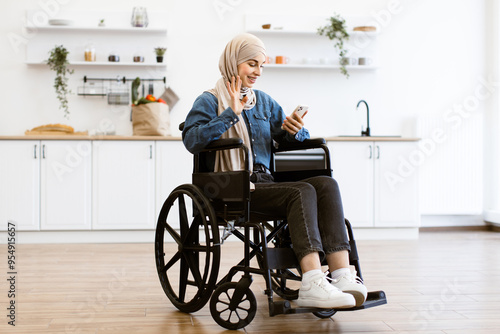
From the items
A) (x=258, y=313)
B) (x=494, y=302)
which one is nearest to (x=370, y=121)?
(x=494, y=302)

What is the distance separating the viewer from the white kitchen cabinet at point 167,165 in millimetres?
4395

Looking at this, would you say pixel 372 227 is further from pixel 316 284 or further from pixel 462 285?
pixel 316 284

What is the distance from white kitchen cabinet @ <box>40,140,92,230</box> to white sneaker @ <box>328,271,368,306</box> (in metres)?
2.93

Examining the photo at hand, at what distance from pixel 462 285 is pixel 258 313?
1096mm

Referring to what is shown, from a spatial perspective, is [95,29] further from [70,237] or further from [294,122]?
[294,122]

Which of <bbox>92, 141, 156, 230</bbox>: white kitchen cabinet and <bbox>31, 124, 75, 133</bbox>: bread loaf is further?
<bbox>31, 124, 75, 133</bbox>: bread loaf

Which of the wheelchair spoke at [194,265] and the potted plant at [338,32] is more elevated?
the potted plant at [338,32]

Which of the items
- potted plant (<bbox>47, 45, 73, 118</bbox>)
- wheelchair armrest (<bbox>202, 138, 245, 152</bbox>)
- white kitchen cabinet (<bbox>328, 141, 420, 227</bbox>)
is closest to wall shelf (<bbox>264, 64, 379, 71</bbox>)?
white kitchen cabinet (<bbox>328, 141, 420, 227</bbox>)

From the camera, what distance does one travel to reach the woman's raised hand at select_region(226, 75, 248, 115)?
205 centimetres

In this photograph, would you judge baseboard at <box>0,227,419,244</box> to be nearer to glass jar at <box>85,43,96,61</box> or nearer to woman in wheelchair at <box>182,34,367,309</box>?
glass jar at <box>85,43,96,61</box>

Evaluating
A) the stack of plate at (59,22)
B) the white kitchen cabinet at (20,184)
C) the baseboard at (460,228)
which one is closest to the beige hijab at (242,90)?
the white kitchen cabinet at (20,184)

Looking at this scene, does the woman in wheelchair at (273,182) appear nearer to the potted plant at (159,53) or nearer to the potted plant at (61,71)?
the potted plant at (159,53)

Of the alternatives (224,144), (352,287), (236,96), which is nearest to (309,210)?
(352,287)

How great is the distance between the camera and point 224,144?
199cm
